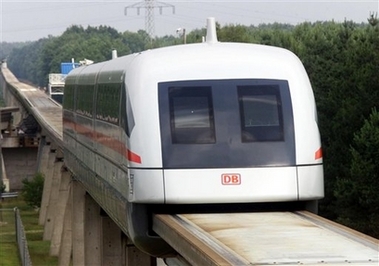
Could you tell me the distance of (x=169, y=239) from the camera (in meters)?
12.9

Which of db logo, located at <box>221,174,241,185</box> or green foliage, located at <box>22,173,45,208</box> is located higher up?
db logo, located at <box>221,174,241,185</box>

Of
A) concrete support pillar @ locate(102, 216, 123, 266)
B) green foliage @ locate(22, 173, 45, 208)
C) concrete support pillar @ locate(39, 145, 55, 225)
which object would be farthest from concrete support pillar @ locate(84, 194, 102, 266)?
green foliage @ locate(22, 173, 45, 208)

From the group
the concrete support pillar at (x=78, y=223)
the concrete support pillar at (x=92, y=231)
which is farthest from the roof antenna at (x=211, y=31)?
the concrete support pillar at (x=78, y=223)

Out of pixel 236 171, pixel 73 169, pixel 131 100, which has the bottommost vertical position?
pixel 73 169

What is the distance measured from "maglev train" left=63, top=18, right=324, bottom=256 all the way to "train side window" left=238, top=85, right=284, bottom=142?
0.01m

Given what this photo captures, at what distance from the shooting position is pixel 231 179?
14219mm

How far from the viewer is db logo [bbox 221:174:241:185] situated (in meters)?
14.2

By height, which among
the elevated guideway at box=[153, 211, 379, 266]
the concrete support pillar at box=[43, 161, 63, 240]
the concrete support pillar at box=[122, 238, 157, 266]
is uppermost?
the elevated guideway at box=[153, 211, 379, 266]

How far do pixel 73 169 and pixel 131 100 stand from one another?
14.4 m

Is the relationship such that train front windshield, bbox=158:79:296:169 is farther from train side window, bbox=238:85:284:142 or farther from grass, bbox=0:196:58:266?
grass, bbox=0:196:58:266

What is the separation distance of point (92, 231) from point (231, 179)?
71.3 feet

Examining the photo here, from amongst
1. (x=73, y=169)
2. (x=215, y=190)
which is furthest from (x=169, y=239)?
(x=73, y=169)

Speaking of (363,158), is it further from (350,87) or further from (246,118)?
(246,118)

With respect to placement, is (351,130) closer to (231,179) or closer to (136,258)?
(136,258)
